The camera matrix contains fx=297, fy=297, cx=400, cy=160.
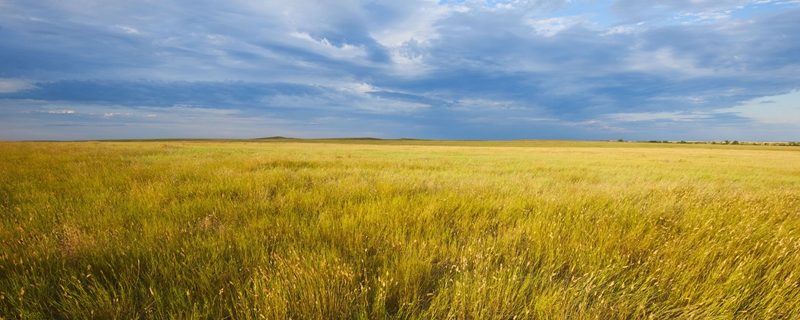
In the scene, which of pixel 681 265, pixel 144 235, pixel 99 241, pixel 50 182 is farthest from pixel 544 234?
pixel 50 182

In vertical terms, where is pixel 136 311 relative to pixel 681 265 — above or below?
below

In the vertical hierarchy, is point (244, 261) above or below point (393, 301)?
above

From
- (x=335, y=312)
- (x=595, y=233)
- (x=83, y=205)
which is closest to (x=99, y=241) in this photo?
(x=83, y=205)

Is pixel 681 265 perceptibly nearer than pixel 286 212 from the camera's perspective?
Yes

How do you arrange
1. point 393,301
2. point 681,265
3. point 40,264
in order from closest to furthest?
point 393,301 → point 40,264 → point 681,265

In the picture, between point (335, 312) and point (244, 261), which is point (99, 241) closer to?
point (244, 261)

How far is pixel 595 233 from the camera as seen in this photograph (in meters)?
3.50

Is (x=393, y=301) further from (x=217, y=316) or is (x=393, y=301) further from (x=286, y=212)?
(x=286, y=212)

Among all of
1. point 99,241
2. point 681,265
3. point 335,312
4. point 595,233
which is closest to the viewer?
point 335,312

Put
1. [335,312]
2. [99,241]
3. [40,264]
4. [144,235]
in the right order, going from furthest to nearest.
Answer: [144,235] < [99,241] < [40,264] < [335,312]

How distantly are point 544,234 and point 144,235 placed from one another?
432cm

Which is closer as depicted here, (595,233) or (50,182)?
(595,233)

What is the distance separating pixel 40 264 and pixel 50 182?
630cm

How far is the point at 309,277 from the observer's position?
211 centimetres
